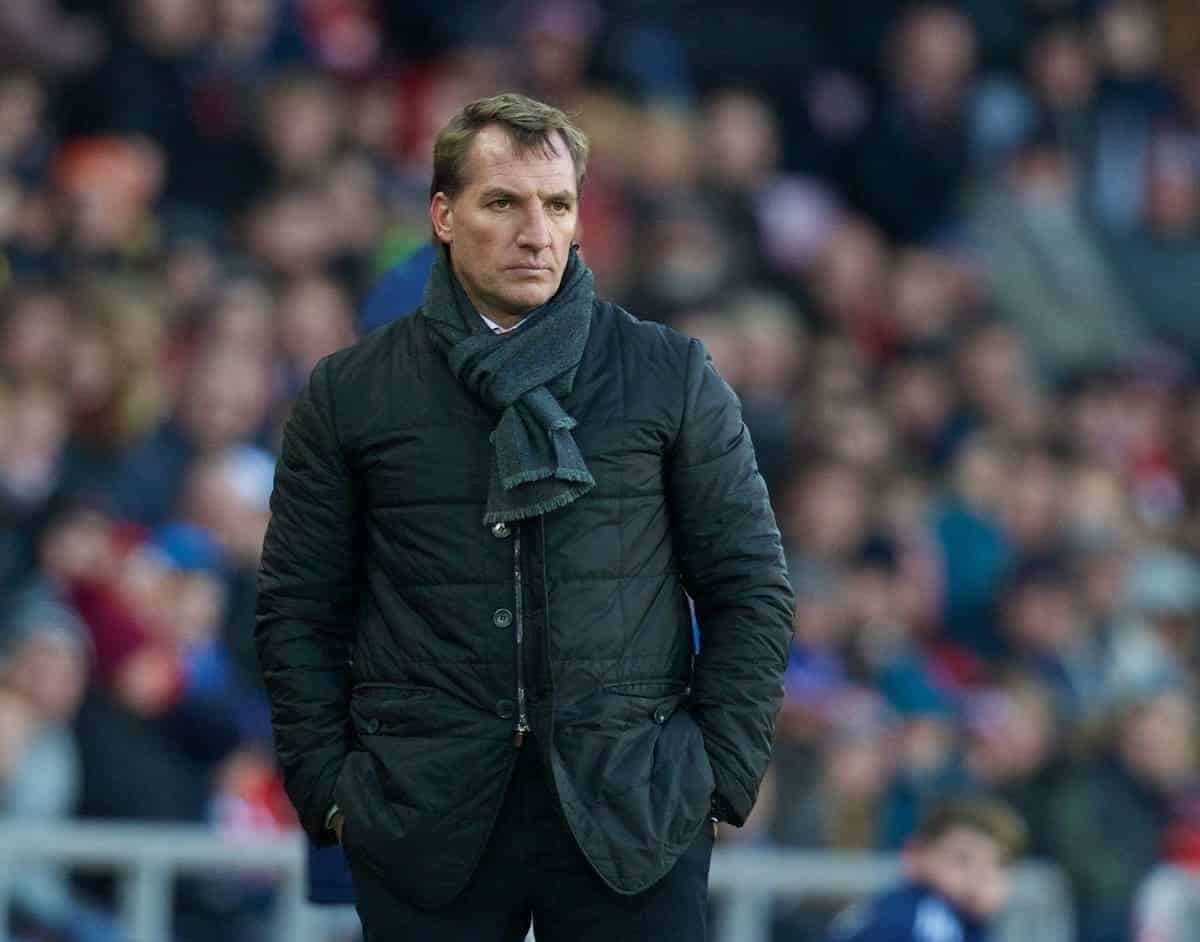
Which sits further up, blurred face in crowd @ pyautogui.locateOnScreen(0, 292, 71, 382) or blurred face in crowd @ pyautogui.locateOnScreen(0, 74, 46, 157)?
blurred face in crowd @ pyautogui.locateOnScreen(0, 74, 46, 157)

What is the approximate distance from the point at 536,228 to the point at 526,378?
0.72ft

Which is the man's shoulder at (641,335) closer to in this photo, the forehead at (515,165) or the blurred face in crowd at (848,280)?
the forehead at (515,165)

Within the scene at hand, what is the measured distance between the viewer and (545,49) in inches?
463

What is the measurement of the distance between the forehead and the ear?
0.26 feet

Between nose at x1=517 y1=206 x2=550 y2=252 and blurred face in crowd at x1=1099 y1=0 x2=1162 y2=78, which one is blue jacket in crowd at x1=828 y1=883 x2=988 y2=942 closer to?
nose at x1=517 y1=206 x2=550 y2=252

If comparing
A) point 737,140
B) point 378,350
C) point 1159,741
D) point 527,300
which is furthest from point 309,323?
point 527,300

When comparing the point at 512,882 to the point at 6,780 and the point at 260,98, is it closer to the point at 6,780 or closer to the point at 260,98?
the point at 6,780

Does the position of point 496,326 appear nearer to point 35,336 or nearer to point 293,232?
point 35,336

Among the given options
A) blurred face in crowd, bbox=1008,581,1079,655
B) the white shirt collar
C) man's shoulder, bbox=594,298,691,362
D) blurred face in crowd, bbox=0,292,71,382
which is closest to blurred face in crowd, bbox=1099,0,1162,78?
blurred face in crowd, bbox=1008,581,1079,655

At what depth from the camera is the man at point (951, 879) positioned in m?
6.45

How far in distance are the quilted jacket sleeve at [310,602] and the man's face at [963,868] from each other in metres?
2.94

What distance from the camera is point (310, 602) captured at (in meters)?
3.94

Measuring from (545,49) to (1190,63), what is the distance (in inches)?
157

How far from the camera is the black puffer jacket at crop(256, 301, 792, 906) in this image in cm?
379
